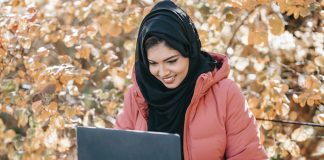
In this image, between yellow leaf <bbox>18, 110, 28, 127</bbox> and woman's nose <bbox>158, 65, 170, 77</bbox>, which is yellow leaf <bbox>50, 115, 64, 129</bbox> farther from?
woman's nose <bbox>158, 65, 170, 77</bbox>

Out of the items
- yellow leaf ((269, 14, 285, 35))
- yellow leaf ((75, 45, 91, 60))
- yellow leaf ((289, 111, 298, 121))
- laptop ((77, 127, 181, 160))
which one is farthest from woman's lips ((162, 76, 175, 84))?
yellow leaf ((289, 111, 298, 121))

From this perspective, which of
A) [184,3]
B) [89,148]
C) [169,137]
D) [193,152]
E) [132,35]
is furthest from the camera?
[132,35]

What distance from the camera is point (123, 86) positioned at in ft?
12.7

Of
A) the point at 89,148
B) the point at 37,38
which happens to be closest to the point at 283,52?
the point at 37,38

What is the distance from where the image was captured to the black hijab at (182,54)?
2186 millimetres

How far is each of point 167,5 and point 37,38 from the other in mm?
1755

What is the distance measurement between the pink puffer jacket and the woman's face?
7 centimetres

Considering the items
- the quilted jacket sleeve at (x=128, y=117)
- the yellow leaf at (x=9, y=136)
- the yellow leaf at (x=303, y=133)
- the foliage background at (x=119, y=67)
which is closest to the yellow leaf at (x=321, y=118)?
the foliage background at (x=119, y=67)

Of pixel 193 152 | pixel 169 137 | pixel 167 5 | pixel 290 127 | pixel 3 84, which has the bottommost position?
pixel 290 127

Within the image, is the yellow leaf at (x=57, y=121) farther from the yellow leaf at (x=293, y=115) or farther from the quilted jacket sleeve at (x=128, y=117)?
the yellow leaf at (x=293, y=115)

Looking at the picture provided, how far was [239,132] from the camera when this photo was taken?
2223 millimetres

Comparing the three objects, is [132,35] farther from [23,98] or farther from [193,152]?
[193,152]

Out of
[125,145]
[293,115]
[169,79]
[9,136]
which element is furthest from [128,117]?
[9,136]

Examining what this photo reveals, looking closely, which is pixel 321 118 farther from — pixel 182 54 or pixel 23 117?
pixel 23 117
